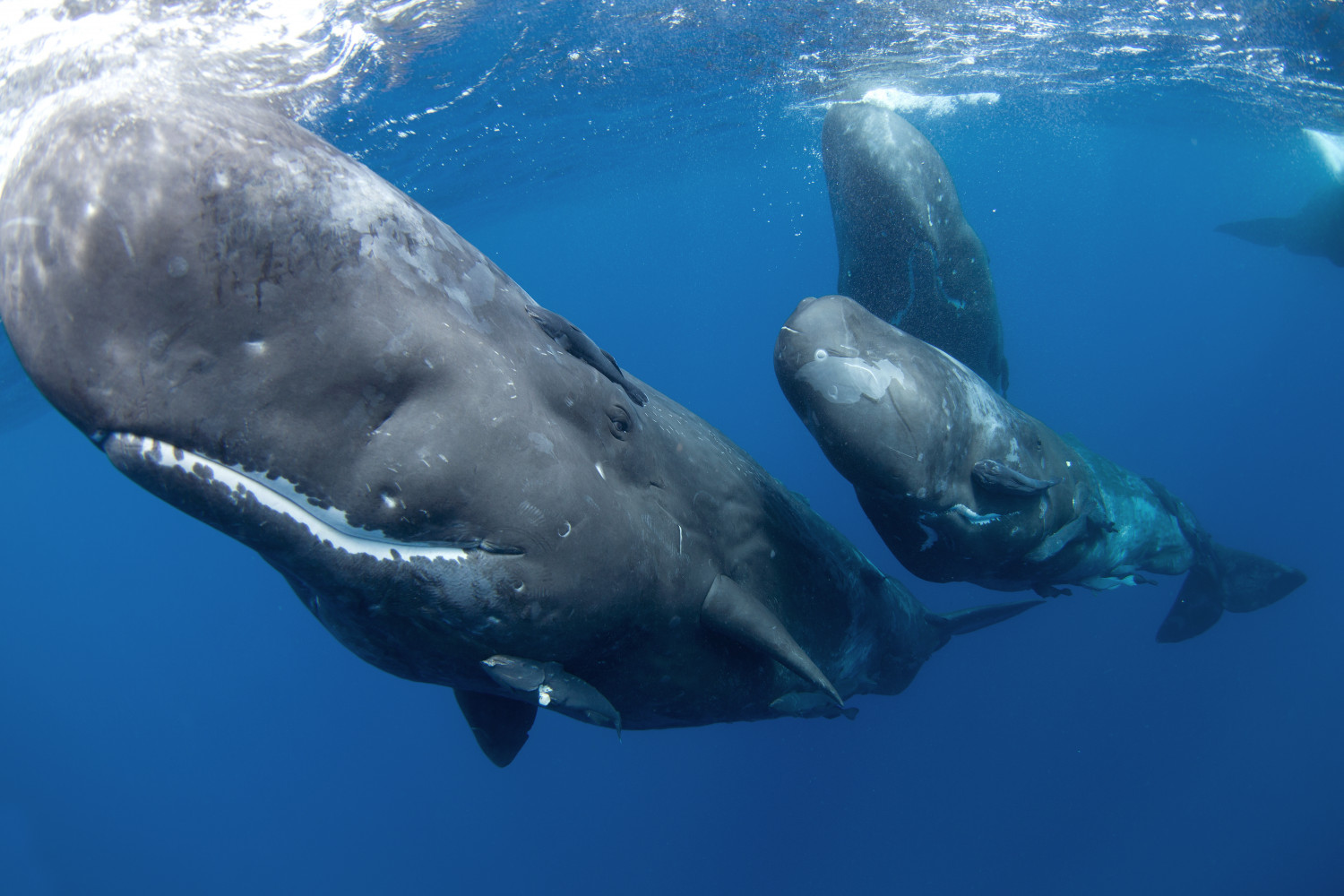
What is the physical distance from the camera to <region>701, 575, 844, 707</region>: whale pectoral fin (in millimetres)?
4262

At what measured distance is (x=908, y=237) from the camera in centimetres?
880

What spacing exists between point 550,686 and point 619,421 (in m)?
1.49

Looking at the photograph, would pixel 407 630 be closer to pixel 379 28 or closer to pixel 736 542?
pixel 736 542

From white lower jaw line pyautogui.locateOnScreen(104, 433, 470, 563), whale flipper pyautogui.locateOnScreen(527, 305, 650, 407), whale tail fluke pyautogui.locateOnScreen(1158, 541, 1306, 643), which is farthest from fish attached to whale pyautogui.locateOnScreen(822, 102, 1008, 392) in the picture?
white lower jaw line pyautogui.locateOnScreen(104, 433, 470, 563)

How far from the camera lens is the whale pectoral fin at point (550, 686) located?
342 cm

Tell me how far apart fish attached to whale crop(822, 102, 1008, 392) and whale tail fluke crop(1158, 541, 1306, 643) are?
682 centimetres

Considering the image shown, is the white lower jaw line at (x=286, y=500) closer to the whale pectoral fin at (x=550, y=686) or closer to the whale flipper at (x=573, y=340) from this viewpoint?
the whale pectoral fin at (x=550, y=686)

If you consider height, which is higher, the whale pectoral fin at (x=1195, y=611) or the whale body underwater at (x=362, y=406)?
the whale body underwater at (x=362, y=406)

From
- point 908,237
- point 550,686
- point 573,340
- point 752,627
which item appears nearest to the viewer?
point 550,686

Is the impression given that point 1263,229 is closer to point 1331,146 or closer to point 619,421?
point 1331,146

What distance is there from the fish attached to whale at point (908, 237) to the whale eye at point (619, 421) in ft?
21.2

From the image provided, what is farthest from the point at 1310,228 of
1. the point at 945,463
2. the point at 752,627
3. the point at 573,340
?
the point at 573,340

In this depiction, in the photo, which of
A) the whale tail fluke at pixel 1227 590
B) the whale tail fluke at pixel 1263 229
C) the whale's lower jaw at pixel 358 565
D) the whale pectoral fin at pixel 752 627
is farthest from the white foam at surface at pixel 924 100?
the whale's lower jaw at pixel 358 565

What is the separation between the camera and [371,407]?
2.64 m
